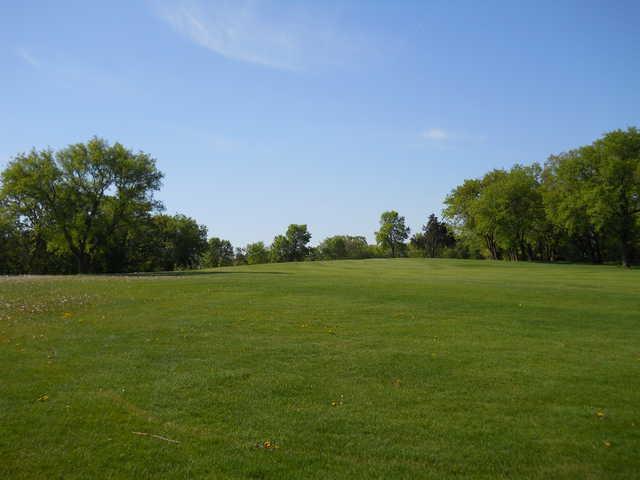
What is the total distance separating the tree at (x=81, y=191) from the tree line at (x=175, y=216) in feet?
0.39

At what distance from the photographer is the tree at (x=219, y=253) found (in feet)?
442

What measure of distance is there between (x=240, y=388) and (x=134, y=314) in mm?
9179

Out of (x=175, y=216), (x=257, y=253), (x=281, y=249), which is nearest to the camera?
(x=175, y=216)

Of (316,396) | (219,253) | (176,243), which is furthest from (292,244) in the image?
(316,396)

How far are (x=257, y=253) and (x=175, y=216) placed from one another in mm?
40521

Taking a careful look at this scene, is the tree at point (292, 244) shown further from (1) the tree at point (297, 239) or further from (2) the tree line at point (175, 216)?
(2) the tree line at point (175, 216)

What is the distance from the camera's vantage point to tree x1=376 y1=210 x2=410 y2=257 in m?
129

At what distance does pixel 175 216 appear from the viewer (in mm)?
105250

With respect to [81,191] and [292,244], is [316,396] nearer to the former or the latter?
[81,191]

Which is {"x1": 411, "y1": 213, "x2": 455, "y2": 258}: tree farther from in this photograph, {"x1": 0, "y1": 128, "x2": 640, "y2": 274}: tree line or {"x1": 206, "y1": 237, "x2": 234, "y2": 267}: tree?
{"x1": 206, "y1": 237, "x2": 234, "y2": 267}: tree

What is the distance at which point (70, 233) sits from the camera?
54.7 metres

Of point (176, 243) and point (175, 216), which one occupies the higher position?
point (175, 216)

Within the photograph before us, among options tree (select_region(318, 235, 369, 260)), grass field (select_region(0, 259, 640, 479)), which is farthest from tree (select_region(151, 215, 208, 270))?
grass field (select_region(0, 259, 640, 479))

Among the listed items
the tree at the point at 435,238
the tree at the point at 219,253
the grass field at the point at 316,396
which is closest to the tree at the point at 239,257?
the tree at the point at 219,253
